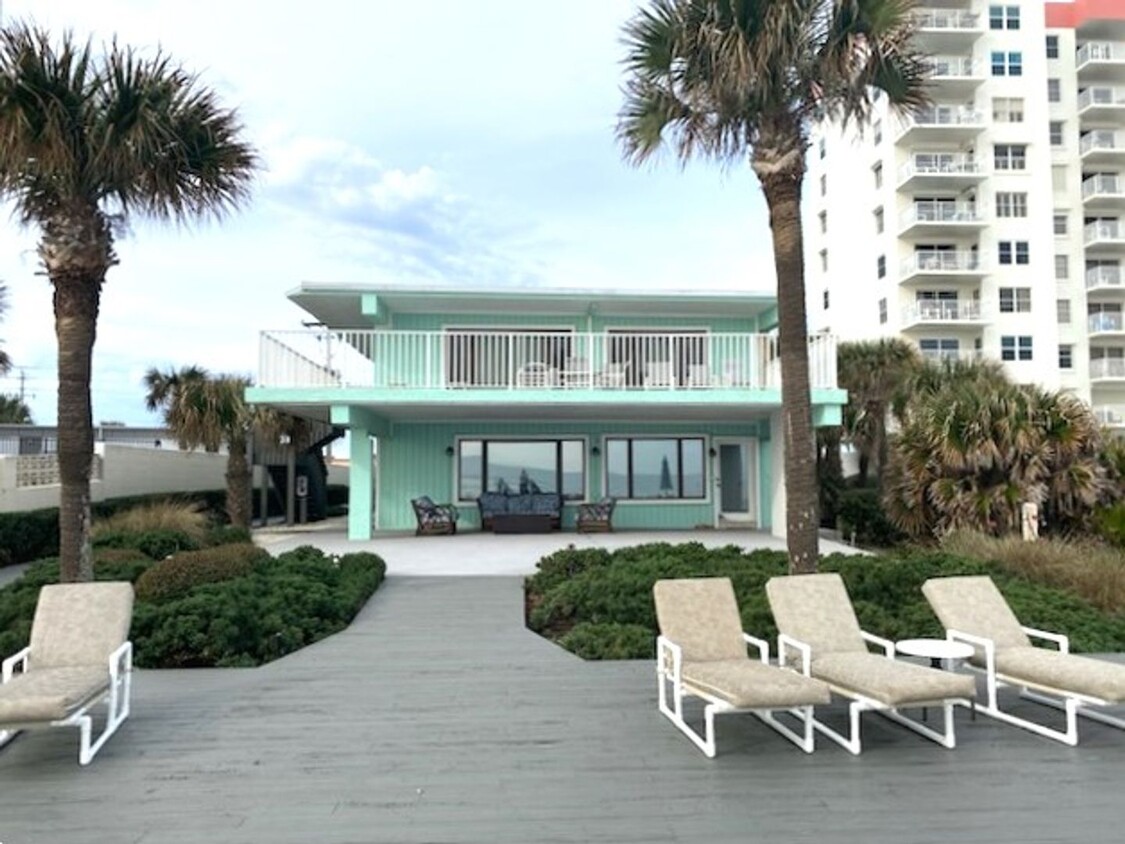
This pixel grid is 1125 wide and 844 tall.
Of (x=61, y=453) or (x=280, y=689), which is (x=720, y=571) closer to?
(x=280, y=689)

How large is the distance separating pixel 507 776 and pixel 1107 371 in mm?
45884

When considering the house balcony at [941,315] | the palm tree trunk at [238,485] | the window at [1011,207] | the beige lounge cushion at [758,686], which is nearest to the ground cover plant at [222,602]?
the beige lounge cushion at [758,686]

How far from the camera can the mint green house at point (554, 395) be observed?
46.2 ft

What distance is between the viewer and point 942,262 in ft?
129

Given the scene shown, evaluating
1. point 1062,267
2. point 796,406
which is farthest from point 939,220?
point 796,406

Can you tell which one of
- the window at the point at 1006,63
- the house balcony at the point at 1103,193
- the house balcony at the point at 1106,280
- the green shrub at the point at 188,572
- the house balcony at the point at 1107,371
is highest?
the window at the point at 1006,63

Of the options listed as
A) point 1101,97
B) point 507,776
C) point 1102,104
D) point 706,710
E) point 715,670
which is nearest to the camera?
point 507,776

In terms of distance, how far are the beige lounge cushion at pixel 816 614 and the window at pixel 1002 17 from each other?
154ft

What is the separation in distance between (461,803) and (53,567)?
26.5ft

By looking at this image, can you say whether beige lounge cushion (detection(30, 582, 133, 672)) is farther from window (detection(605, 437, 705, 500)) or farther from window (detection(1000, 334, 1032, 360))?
window (detection(1000, 334, 1032, 360))

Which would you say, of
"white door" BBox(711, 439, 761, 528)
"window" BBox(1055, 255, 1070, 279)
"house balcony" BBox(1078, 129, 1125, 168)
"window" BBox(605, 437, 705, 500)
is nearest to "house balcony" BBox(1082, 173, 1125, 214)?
"house balcony" BBox(1078, 129, 1125, 168)

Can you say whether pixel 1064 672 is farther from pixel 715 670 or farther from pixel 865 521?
pixel 865 521

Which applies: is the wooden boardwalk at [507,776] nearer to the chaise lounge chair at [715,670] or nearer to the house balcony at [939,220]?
the chaise lounge chair at [715,670]

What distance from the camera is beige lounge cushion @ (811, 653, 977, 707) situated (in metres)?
4.24
